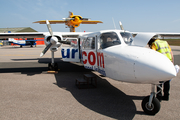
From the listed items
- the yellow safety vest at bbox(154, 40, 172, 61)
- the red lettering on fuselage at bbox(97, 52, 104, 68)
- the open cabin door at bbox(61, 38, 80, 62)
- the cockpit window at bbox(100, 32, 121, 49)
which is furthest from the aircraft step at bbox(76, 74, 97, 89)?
the yellow safety vest at bbox(154, 40, 172, 61)

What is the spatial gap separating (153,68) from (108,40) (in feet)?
8.21

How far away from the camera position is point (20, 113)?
4.25m

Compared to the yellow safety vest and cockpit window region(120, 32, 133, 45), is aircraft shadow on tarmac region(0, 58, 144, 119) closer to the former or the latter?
the yellow safety vest

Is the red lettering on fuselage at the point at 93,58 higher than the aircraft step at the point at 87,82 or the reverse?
higher

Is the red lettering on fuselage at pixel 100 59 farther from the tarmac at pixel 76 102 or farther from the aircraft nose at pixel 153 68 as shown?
the aircraft nose at pixel 153 68

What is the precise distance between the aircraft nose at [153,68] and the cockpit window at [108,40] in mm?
1797

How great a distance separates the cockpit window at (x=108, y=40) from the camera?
221 inches

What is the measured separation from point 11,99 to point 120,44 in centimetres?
418

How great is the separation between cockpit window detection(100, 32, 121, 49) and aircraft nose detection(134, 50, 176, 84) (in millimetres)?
1797

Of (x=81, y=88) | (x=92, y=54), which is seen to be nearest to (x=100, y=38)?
(x=92, y=54)

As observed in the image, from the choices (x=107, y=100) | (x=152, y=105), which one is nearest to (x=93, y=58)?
(x=107, y=100)

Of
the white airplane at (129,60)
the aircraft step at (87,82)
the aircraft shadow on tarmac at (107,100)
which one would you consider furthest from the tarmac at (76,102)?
the white airplane at (129,60)

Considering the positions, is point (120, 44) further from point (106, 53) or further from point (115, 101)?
point (115, 101)

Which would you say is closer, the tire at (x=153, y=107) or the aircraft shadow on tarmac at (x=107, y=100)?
the tire at (x=153, y=107)
